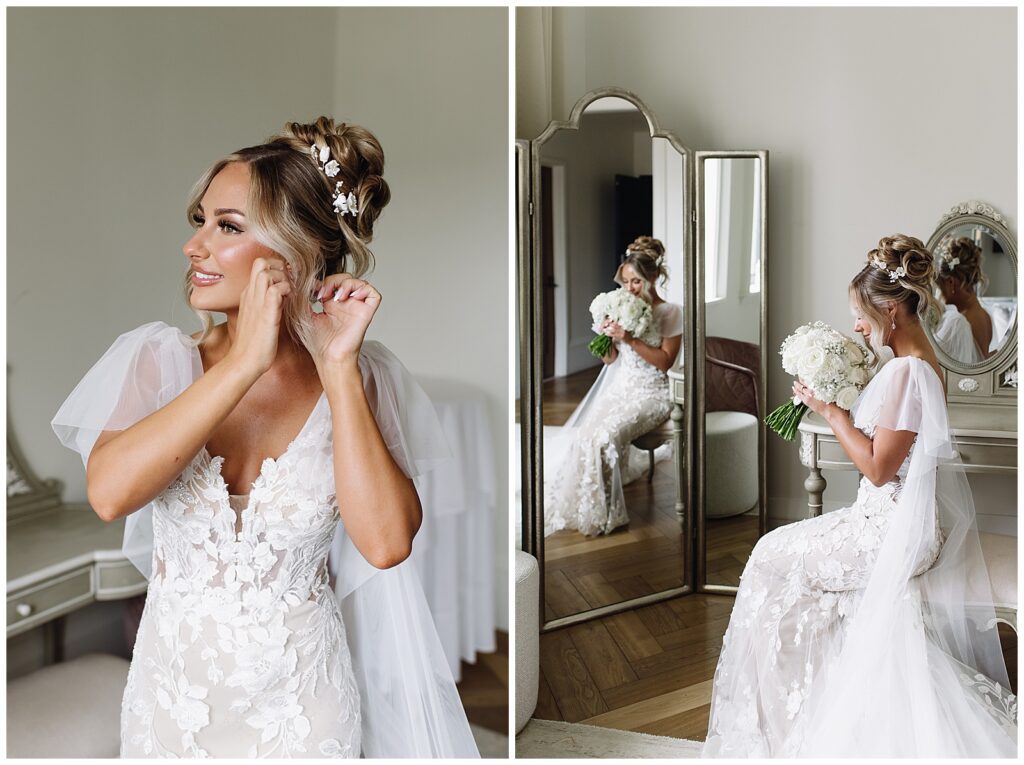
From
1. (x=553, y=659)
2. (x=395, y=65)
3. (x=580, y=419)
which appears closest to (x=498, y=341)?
(x=580, y=419)

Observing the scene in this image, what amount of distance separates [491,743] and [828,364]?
4.10ft

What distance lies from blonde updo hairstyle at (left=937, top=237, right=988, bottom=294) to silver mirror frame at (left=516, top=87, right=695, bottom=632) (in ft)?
2.10

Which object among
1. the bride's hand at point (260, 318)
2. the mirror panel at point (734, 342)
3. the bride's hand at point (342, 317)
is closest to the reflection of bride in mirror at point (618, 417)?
the mirror panel at point (734, 342)

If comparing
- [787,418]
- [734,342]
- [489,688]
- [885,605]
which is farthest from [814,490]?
[489,688]

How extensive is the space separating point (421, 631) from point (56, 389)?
1.00 meters

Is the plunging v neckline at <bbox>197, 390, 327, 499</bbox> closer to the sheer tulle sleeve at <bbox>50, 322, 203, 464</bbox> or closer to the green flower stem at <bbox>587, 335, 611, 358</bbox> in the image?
the sheer tulle sleeve at <bbox>50, 322, 203, 464</bbox>

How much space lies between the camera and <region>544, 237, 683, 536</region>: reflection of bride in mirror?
2363mm

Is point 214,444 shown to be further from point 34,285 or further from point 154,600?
point 34,285

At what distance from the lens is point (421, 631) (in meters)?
1.96

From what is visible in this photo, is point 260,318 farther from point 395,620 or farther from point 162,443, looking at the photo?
point 395,620

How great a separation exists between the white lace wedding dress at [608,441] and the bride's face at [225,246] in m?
1.01

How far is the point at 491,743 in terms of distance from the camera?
2.19m

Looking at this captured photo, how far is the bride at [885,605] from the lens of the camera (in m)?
2.04

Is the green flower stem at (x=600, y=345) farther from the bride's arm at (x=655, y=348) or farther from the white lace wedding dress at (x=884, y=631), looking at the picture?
the white lace wedding dress at (x=884, y=631)
